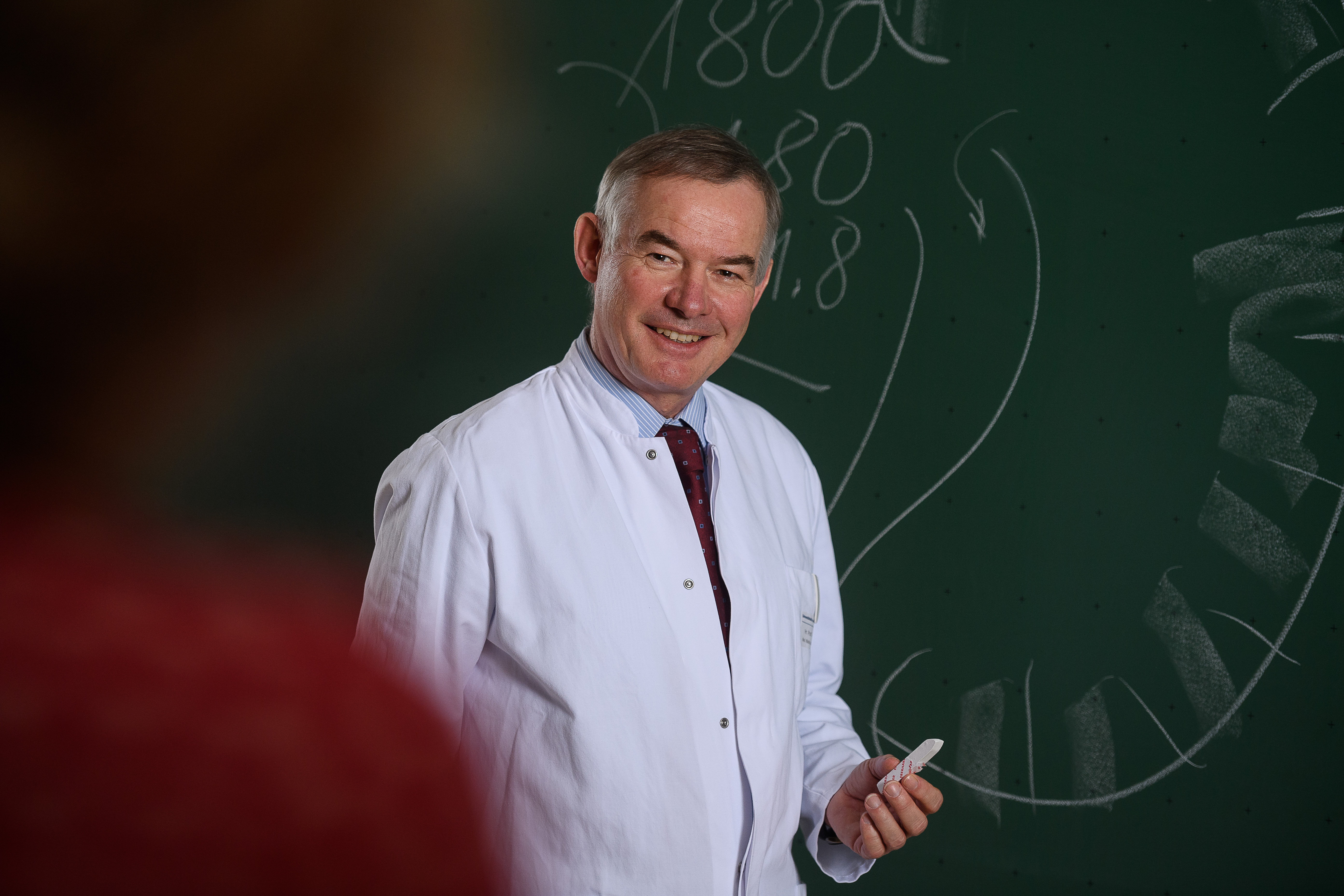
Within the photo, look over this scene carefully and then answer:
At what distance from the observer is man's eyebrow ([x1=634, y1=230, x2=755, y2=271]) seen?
3.73 feet

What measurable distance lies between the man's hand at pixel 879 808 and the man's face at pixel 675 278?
478 millimetres

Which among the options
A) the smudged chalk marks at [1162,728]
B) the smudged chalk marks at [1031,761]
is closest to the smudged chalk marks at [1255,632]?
the smudged chalk marks at [1162,728]

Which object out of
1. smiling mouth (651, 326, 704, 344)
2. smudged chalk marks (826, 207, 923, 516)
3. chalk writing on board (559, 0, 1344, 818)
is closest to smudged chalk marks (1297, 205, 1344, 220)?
chalk writing on board (559, 0, 1344, 818)

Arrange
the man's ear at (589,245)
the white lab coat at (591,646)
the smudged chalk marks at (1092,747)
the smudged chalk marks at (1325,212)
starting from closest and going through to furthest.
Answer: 1. the white lab coat at (591,646)
2. the man's ear at (589,245)
3. the smudged chalk marks at (1325,212)
4. the smudged chalk marks at (1092,747)

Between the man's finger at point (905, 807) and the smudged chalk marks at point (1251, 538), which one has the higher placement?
the smudged chalk marks at point (1251, 538)

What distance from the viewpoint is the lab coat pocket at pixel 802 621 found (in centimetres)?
117

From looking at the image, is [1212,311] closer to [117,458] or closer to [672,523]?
[672,523]

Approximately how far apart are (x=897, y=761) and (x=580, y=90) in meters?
1.45

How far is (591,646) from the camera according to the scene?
101 centimetres

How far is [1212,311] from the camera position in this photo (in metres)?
1.71

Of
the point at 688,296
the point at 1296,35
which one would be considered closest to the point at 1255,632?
the point at 1296,35

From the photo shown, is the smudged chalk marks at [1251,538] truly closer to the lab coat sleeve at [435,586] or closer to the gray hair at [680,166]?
the gray hair at [680,166]

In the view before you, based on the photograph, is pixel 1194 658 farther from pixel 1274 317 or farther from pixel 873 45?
pixel 873 45

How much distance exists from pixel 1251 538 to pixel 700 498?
1.08 meters
